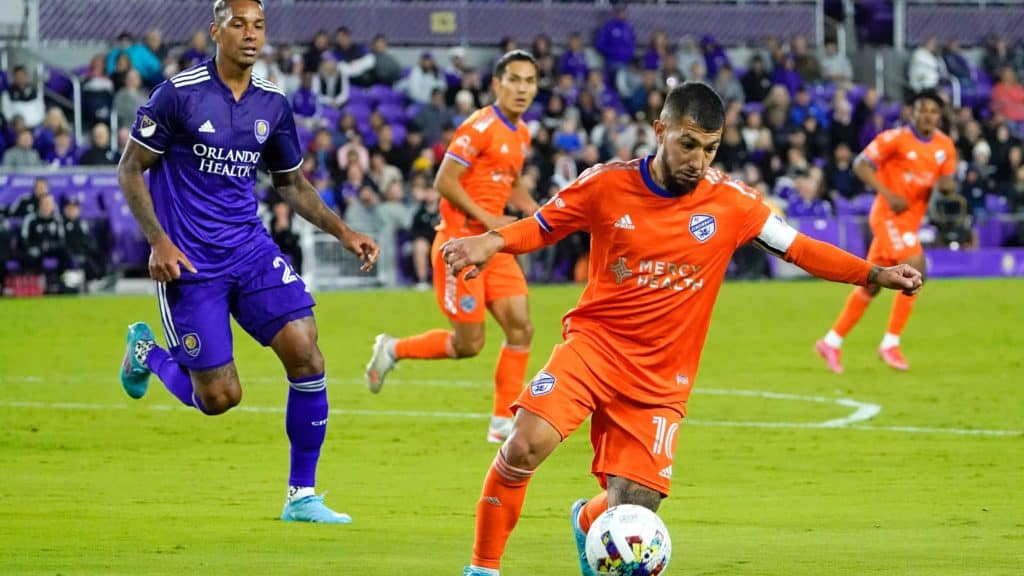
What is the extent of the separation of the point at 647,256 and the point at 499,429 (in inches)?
217

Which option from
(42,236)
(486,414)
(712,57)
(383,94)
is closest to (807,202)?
(712,57)

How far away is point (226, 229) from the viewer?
A: 9.40 meters

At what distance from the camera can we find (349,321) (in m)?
22.8

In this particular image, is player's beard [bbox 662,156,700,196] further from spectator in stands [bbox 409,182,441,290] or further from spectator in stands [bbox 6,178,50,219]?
spectator in stands [bbox 409,182,441,290]

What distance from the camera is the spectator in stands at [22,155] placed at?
89.9 ft

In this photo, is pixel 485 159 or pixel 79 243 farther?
pixel 79 243

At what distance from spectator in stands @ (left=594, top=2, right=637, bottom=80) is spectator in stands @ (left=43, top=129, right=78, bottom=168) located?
1162cm

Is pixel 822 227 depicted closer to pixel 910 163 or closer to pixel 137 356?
pixel 910 163

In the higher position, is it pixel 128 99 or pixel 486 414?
pixel 128 99

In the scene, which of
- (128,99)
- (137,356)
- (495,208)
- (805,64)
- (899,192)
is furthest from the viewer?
(805,64)

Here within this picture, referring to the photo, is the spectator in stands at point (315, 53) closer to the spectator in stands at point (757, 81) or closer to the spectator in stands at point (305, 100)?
the spectator in stands at point (305, 100)

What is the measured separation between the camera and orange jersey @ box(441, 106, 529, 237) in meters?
13.0

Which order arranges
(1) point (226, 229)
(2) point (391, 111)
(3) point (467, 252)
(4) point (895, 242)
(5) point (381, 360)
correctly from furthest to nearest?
(2) point (391, 111) → (4) point (895, 242) → (5) point (381, 360) → (1) point (226, 229) → (3) point (467, 252)

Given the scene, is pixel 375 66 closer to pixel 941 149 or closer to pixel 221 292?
pixel 941 149
